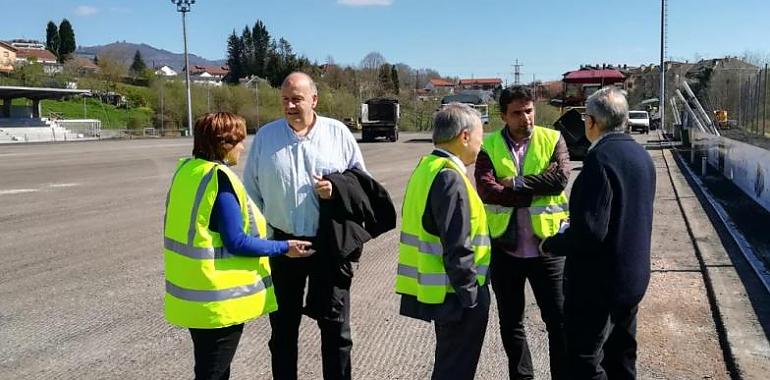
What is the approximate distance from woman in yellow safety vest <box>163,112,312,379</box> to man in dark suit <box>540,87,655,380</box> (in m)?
1.52

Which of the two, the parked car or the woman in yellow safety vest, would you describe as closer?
the woman in yellow safety vest

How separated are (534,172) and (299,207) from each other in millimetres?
1393

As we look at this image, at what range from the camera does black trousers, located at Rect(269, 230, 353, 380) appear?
371cm

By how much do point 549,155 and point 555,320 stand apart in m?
0.98

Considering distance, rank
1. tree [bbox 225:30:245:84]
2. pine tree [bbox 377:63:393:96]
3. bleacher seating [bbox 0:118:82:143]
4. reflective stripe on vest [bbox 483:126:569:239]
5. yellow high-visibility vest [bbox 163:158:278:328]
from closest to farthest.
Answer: yellow high-visibility vest [bbox 163:158:278:328], reflective stripe on vest [bbox 483:126:569:239], bleacher seating [bbox 0:118:82:143], pine tree [bbox 377:63:393:96], tree [bbox 225:30:245:84]

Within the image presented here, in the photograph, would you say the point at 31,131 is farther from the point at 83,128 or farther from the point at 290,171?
the point at 290,171

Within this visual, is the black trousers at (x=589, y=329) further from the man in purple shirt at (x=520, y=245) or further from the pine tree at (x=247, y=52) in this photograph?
the pine tree at (x=247, y=52)

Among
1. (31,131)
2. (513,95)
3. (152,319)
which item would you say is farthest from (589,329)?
(31,131)

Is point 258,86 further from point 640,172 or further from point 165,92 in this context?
point 640,172

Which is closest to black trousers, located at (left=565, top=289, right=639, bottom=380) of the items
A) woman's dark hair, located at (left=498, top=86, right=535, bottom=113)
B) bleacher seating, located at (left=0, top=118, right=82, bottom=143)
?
woman's dark hair, located at (left=498, top=86, right=535, bottom=113)

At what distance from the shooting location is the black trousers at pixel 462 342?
317 cm

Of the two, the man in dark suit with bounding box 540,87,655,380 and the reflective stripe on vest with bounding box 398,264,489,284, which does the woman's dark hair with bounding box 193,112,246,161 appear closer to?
the reflective stripe on vest with bounding box 398,264,489,284

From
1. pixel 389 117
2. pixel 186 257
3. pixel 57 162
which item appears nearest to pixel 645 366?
pixel 186 257

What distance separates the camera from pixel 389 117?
40.7 m
